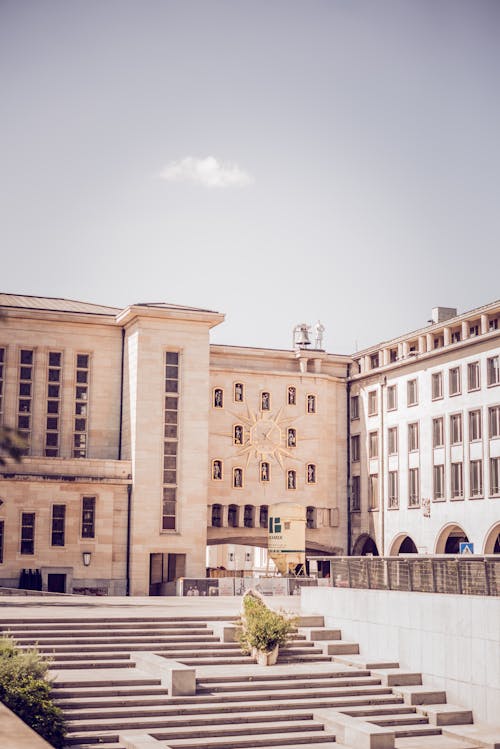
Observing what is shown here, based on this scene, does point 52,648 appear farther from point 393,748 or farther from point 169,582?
point 169,582

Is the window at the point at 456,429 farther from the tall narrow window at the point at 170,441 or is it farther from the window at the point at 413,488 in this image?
the tall narrow window at the point at 170,441

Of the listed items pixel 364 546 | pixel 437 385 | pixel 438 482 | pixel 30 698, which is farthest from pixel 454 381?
pixel 30 698

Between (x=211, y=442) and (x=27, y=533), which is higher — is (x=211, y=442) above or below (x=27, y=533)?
above

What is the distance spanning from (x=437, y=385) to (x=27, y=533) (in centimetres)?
2459

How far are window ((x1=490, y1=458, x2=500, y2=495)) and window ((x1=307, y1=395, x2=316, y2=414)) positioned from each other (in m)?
16.6

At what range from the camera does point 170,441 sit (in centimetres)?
5862

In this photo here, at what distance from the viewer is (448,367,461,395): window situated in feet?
189

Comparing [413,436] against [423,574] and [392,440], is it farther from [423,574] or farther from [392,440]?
[423,574]

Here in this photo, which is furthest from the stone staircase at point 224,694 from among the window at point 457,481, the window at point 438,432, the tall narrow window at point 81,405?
the tall narrow window at point 81,405

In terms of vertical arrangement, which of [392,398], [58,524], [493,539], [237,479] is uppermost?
[392,398]

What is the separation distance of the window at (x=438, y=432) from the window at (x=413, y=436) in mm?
2249

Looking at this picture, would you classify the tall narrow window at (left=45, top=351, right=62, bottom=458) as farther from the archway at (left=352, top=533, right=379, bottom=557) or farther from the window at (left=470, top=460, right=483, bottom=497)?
the window at (left=470, top=460, right=483, bottom=497)

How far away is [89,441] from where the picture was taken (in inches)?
2384

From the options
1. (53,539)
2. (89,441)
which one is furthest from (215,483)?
(53,539)
